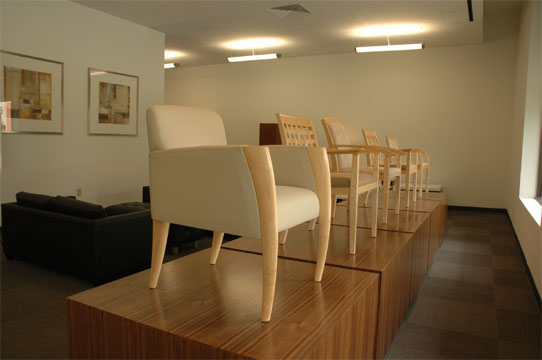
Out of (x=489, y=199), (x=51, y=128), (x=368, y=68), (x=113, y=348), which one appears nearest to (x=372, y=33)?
(x=368, y=68)

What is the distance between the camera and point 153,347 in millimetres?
1326

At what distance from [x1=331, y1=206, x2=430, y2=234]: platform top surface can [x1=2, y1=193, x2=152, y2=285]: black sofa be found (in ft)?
5.17

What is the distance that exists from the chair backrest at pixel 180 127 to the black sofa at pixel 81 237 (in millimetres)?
1374

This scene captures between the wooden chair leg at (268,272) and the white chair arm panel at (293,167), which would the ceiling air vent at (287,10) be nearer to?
the white chair arm panel at (293,167)

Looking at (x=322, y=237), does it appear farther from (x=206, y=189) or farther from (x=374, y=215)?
(x=374, y=215)

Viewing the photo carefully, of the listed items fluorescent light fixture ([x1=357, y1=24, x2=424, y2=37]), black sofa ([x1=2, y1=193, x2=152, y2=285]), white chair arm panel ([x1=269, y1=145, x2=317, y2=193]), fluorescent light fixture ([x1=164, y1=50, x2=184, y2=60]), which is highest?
fluorescent light fixture ([x1=164, y1=50, x2=184, y2=60])

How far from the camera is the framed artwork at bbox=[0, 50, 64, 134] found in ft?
14.5

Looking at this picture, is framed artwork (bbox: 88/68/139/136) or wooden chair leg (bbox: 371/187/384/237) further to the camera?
framed artwork (bbox: 88/68/139/136)

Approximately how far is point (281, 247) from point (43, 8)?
4.38 metres

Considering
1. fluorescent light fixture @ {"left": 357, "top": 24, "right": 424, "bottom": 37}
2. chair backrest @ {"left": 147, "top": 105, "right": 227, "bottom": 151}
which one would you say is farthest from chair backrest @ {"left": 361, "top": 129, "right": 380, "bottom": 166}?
chair backrest @ {"left": 147, "top": 105, "right": 227, "bottom": 151}

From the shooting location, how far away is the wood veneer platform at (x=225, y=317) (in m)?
1.24

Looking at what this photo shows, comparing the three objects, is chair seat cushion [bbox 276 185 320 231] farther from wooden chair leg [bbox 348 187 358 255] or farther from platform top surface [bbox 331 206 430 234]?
platform top surface [bbox 331 206 430 234]

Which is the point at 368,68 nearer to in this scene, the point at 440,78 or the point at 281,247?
the point at 440,78

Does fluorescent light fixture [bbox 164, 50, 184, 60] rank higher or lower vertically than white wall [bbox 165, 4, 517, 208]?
higher
